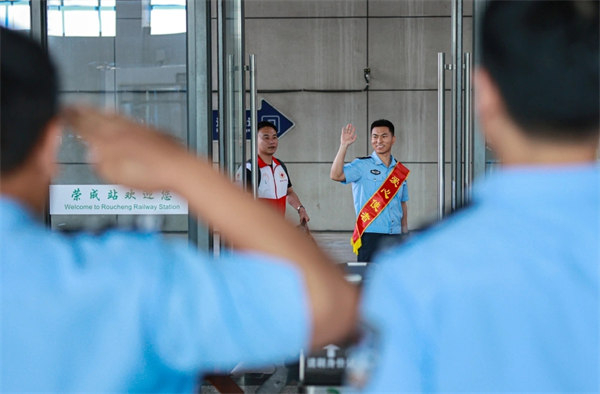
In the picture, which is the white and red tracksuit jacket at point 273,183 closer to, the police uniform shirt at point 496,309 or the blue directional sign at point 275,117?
the police uniform shirt at point 496,309

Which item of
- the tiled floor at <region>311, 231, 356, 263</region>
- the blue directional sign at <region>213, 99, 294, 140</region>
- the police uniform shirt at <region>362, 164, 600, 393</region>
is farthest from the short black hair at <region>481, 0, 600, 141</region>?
the blue directional sign at <region>213, 99, 294, 140</region>

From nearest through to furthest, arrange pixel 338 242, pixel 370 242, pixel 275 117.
Result: 1. pixel 370 242
2. pixel 338 242
3. pixel 275 117

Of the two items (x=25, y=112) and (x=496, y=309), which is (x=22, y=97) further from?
(x=496, y=309)

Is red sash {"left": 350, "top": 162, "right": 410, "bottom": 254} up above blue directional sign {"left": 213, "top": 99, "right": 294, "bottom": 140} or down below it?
below

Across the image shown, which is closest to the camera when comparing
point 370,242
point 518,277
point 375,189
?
point 518,277

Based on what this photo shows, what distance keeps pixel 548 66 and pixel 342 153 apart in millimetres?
5318

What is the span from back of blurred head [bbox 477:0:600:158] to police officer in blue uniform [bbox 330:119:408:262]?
209 inches

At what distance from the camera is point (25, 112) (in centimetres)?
86

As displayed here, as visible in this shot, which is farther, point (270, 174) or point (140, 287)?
point (270, 174)

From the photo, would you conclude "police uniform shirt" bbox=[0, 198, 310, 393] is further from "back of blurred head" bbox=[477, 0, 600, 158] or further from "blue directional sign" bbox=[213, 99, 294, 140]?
"blue directional sign" bbox=[213, 99, 294, 140]

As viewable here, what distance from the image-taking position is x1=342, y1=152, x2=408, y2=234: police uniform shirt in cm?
638

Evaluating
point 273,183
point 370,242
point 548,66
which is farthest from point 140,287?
point 370,242

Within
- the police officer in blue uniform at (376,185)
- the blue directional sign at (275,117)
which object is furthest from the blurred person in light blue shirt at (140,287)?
the blue directional sign at (275,117)

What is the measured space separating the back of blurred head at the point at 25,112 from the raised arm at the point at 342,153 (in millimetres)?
5097
